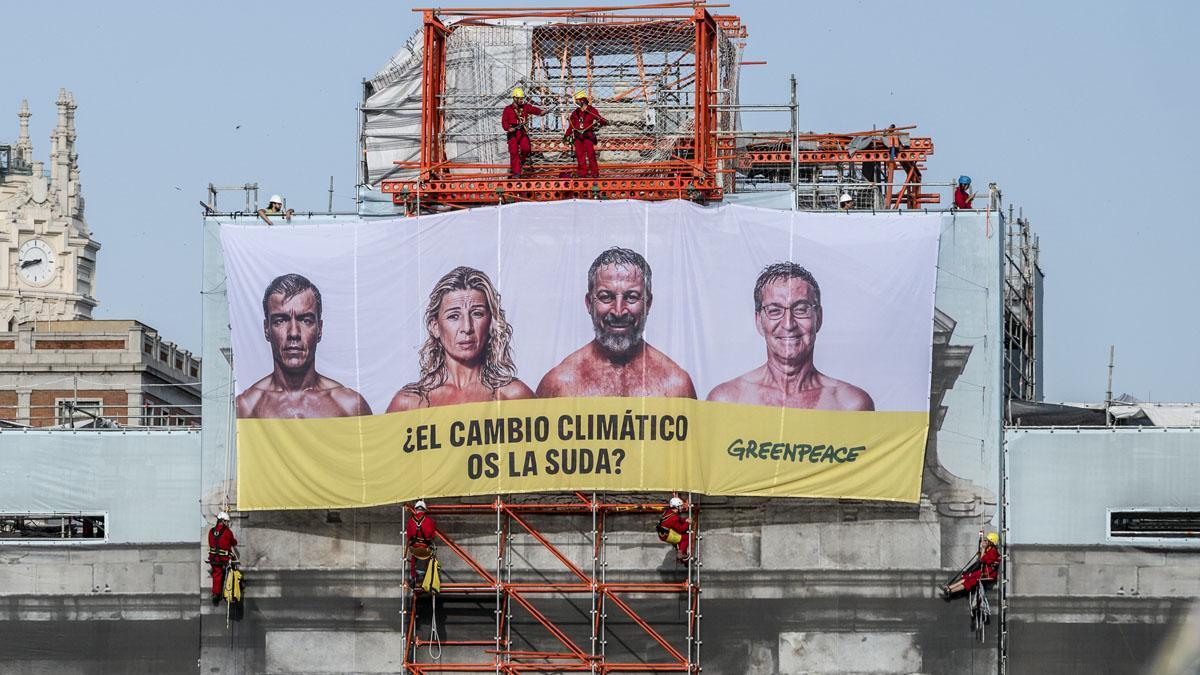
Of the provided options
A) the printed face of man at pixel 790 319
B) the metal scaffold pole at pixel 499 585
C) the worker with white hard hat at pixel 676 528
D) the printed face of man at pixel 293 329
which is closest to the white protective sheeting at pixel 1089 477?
the printed face of man at pixel 790 319

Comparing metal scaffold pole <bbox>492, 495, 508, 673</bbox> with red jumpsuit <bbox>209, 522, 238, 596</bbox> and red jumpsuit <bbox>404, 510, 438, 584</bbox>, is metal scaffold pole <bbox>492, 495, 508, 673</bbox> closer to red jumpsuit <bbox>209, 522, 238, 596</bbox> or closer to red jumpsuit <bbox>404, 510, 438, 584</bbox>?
red jumpsuit <bbox>404, 510, 438, 584</bbox>

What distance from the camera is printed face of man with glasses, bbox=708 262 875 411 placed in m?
57.7

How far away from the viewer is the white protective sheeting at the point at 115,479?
60.7 meters

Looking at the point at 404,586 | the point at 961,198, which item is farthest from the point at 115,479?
the point at 961,198

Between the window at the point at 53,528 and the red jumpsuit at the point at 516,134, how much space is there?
13336mm

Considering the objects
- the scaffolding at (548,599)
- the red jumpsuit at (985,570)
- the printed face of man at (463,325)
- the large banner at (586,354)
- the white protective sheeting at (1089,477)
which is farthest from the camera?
the printed face of man at (463,325)

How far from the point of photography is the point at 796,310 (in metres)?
58.0

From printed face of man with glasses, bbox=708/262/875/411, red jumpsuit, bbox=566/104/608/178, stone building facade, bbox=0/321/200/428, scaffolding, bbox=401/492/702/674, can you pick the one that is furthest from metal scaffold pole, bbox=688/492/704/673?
stone building facade, bbox=0/321/200/428

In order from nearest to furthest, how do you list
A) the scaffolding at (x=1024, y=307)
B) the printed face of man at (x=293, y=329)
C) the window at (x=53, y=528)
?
the printed face of man at (x=293, y=329), the window at (x=53, y=528), the scaffolding at (x=1024, y=307)

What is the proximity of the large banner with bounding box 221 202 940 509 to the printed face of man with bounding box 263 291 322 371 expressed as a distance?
3 centimetres

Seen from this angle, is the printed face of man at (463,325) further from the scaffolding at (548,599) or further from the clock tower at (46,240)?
the clock tower at (46,240)

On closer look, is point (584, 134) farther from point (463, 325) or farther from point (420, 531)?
point (420, 531)

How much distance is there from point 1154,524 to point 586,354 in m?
14.1

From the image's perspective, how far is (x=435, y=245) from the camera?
194ft
